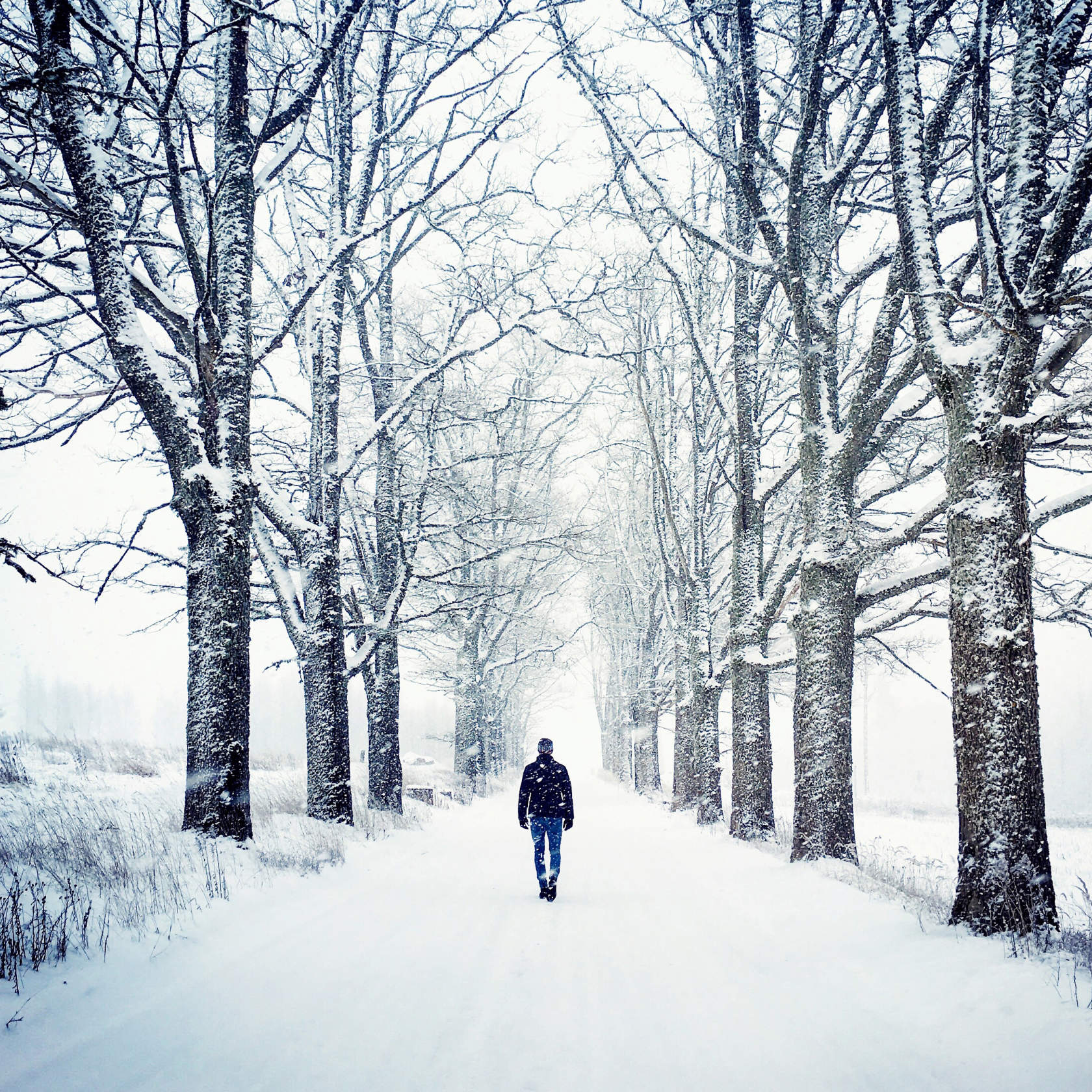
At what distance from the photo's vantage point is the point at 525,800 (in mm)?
6570

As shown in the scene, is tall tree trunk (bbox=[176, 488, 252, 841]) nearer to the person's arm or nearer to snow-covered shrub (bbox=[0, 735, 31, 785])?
the person's arm

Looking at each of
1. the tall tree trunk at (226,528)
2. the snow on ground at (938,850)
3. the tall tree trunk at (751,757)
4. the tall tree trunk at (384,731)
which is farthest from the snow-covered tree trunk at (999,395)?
the tall tree trunk at (384,731)

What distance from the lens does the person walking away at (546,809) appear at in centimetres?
605

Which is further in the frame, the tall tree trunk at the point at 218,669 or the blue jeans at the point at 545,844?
the blue jeans at the point at 545,844

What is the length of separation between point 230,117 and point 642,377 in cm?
846

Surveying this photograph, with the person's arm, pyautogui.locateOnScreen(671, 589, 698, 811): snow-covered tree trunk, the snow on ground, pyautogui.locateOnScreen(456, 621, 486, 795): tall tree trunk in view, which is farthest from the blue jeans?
pyautogui.locateOnScreen(456, 621, 486, 795): tall tree trunk

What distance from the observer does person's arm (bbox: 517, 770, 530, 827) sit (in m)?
6.54

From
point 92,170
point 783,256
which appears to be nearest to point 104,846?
point 92,170

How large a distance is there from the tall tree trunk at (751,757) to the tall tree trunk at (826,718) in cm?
212

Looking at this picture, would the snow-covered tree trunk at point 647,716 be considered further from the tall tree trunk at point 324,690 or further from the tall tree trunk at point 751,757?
the tall tree trunk at point 324,690

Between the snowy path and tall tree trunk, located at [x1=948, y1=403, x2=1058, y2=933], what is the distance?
1.61ft

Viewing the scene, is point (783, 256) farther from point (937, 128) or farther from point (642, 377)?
point (642, 377)

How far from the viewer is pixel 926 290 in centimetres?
487

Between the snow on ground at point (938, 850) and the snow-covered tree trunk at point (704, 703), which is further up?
the snow-covered tree trunk at point (704, 703)
